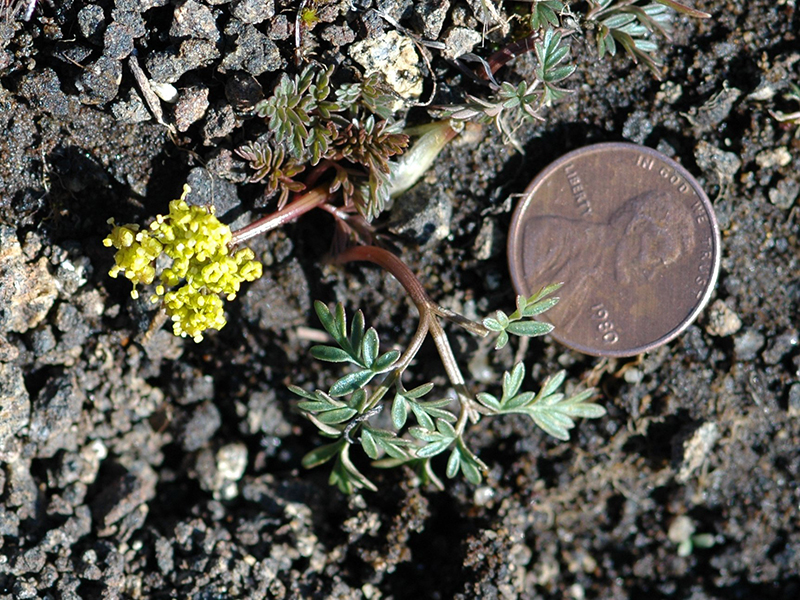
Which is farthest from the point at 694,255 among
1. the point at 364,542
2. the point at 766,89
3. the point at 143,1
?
the point at 143,1

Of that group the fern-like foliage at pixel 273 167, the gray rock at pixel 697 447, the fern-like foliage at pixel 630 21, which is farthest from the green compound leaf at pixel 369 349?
the gray rock at pixel 697 447

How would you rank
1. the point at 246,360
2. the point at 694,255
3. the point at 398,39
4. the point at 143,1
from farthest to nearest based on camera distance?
the point at 246,360 < the point at 694,255 < the point at 398,39 < the point at 143,1

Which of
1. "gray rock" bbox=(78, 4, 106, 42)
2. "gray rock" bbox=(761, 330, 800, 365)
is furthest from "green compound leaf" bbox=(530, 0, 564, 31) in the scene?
"gray rock" bbox=(761, 330, 800, 365)

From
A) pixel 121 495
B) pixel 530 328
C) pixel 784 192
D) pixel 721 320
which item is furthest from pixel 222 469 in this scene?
pixel 784 192

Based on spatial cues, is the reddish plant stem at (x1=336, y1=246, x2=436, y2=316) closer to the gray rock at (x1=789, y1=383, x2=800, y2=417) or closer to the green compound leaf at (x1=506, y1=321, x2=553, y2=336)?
the green compound leaf at (x1=506, y1=321, x2=553, y2=336)

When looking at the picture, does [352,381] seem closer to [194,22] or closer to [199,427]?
[199,427]

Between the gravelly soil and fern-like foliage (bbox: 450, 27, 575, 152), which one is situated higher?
fern-like foliage (bbox: 450, 27, 575, 152)

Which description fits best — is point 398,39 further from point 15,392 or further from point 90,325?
point 15,392
